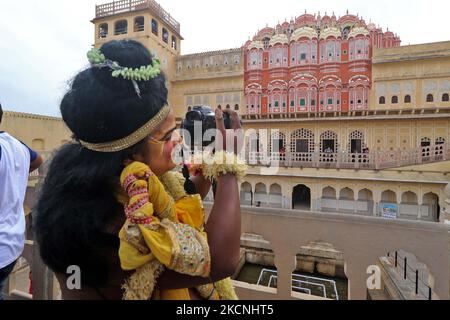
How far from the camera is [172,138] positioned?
941 mm

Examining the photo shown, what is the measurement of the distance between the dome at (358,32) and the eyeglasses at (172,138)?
17139mm

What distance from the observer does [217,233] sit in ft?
2.64

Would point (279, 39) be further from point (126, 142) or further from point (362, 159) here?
point (126, 142)

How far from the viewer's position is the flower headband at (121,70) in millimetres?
835

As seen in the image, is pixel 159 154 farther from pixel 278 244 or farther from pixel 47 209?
pixel 278 244

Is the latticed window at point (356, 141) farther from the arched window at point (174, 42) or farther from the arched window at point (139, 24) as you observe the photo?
the arched window at point (139, 24)

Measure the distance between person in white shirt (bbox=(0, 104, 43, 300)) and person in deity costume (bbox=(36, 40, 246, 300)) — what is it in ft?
1.87

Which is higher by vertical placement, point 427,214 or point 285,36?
point 285,36

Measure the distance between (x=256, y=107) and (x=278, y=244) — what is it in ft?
51.2

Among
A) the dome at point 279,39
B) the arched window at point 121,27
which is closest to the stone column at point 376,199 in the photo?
the dome at point 279,39

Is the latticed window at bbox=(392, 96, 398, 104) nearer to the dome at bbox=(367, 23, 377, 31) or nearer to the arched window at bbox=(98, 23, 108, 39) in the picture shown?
the dome at bbox=(367, 23, 377, 31)

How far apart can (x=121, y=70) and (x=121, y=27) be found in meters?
20.8

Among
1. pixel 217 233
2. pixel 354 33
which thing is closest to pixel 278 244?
pixel 217 233

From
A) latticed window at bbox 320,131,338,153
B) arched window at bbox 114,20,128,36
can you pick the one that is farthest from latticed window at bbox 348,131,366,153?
arched window at bbox 114,20,128,36
